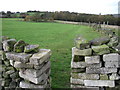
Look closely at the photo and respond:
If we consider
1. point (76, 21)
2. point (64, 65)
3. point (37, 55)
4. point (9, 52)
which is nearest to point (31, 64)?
point (37, 55)

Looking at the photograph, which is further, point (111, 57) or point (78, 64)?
point (78, 64)

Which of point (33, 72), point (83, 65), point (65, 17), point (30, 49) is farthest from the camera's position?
point (65, 17)

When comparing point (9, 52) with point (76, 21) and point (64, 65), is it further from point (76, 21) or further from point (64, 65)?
point (76, 21)

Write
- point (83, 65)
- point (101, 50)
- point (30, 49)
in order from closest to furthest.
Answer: point (101, 50) < point (83, 65) < point (30, 49)

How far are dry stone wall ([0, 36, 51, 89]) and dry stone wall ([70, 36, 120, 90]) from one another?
0.96 m

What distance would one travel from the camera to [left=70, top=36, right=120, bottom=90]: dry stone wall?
425cm

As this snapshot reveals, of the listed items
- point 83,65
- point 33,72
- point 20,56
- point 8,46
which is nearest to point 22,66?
point 20,56

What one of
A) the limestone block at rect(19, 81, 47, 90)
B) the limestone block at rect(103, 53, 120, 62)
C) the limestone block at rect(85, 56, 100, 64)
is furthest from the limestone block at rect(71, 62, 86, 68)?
the limestone block at rect(19, 81, 47, 90)

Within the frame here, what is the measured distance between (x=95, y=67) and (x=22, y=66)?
6.87 ft

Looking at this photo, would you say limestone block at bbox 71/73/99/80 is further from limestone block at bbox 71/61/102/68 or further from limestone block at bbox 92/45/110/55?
limestone block at bbox 92/45/110/55

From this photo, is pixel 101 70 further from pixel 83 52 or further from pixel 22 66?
pixel 22 66

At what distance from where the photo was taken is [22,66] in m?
4.30

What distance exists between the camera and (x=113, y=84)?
14.4ft

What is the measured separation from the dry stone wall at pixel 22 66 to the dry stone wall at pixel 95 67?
96cm
